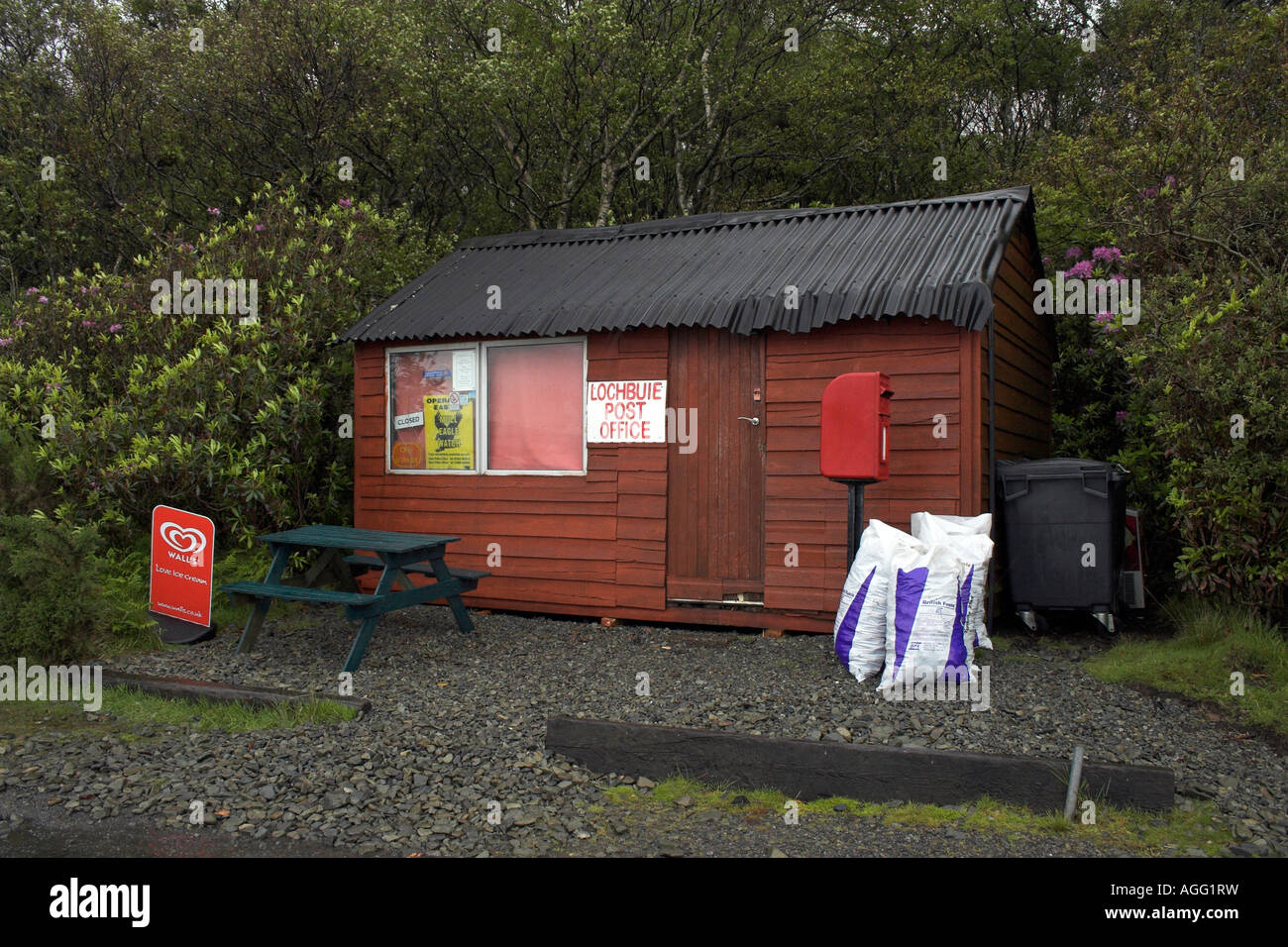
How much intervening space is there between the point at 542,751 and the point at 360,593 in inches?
109

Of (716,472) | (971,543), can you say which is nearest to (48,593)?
(716,472)

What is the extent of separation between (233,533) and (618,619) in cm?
385

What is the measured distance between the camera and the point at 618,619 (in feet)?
27.3

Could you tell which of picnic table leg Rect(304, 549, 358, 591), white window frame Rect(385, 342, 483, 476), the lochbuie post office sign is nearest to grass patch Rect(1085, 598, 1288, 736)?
the lochbuie post office sign

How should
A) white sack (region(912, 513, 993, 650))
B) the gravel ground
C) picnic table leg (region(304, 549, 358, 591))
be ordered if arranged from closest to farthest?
the gravel ground
white sack (region(912, 513, 993, 650))
picnic table leg (region(304, 549, 358, 591))

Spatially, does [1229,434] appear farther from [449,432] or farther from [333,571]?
[333,571]

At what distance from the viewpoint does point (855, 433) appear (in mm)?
6348

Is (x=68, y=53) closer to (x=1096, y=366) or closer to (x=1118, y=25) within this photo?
(x=1096, y=366)

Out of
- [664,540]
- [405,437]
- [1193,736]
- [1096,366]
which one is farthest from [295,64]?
[1193,736]
